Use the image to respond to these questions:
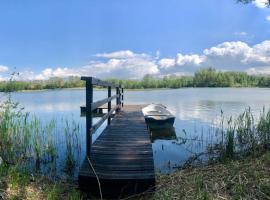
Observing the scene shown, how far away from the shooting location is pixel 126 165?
14.6 ft

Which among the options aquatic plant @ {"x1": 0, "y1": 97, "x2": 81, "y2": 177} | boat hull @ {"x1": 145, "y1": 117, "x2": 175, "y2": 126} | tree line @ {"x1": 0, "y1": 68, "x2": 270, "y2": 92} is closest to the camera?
aquatic plant @ {"x1": 0, "y1": 97, "x2": 81, "y2": 177}

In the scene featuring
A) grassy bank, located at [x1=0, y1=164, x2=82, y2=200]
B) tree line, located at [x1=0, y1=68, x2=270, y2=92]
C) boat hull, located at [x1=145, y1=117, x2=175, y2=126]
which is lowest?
boat hull, located at [x1=145, y1=117, x2=175, y2=126]

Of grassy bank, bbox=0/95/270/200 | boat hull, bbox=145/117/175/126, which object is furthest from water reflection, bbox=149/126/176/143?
grassy bank, bbox=0/95/270/200

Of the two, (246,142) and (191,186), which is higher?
(191,186)

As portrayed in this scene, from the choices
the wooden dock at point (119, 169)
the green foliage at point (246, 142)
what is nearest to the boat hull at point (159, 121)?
the green foliage at point (246, 142)

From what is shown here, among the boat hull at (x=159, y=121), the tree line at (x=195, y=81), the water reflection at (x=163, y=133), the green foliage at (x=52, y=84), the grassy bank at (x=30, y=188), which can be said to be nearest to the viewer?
the grassy bank at (x=30, y=188)

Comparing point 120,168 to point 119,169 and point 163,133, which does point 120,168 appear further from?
point 163,133

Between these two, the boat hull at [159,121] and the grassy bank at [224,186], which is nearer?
the grassy bank at [224,186]

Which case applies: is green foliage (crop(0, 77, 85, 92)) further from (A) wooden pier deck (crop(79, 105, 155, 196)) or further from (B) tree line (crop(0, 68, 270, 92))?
(A) wooden pier deck (crop(79, 105, 155, 196))

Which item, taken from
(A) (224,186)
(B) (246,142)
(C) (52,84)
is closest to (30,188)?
(A) (224,186)

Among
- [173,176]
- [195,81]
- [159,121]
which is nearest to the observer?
[173,176]

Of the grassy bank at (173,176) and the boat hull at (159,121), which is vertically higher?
the grassy bank at (173,176)

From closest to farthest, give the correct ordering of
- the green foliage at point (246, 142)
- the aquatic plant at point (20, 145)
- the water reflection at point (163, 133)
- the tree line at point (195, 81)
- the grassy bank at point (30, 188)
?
1. the grassy bank at point (30, 188)
2. the aquatic plant at point (20, 145)
3. the green foliage at point (246, 142)
4. the water reflection at point (163, 133)
5. the tree line at point (195, 81)

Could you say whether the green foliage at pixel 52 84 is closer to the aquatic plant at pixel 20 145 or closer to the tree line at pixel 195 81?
the tree line at pixel 195 81
